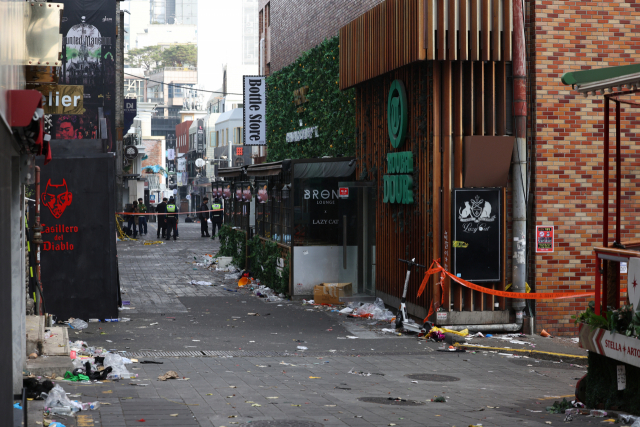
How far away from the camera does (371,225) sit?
17.0 metres

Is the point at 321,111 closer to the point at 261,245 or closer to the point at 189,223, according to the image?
the point at 261,245

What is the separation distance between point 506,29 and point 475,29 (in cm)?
52

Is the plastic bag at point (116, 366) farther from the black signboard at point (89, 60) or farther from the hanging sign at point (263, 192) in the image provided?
the black signboard at point (89, 60)

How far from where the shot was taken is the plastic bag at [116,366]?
9.33 metres

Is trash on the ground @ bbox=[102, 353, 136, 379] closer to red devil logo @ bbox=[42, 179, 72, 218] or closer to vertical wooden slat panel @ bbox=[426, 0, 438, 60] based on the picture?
red devil logo @ bbox=[42, 179, 72, 218]

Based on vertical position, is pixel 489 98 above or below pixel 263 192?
above

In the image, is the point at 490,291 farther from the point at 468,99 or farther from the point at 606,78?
the point at 606,78

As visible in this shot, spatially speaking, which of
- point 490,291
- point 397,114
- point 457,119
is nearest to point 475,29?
point 457,119

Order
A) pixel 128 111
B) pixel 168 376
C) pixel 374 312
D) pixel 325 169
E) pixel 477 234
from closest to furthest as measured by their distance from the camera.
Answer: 1. pixel 168 376
2. pixel 477 234
3. pixel 374 312
4. pixel 325 169
5. pixel 128 111

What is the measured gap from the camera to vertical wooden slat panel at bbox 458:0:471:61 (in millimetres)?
12461

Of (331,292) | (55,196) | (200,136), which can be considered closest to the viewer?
(55,196)

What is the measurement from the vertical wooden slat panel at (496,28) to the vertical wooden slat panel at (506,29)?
68 mm

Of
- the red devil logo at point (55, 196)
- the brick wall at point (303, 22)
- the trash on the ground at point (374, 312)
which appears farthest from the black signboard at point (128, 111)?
the red devil logo at point (55, 196)

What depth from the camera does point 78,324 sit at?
1305cm
